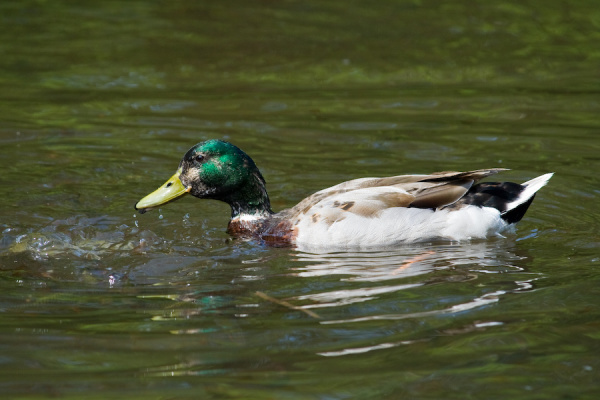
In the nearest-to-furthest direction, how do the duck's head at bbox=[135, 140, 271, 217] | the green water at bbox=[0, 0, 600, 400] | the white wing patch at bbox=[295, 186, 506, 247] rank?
the green water at bbox=[0, 0, 600, 400] → the white wing patch at bbox=[295, 186, 506, 247] → the duck's head at bbox=[135, 140, 271, 217]

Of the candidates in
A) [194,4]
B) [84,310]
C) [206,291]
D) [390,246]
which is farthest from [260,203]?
[194,4]

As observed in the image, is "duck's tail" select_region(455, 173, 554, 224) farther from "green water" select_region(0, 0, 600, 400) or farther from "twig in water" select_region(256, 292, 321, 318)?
"twig in water" select_region(256, 292, 321, 318)

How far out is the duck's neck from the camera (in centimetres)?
820

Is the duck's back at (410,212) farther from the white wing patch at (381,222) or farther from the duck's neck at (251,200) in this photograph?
the duck's neck at (251,200)

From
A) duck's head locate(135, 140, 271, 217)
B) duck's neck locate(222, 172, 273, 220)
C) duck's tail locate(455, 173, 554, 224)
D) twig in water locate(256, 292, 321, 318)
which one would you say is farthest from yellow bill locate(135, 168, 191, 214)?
duck's tail locate(455, 173, 554, 224)

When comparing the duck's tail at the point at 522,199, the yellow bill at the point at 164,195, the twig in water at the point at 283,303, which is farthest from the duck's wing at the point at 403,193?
the twig in water at the point at 283,303

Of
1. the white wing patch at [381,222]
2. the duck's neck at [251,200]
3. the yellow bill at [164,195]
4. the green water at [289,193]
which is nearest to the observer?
the green water at [289,193]

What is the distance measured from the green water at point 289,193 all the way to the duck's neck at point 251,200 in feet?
1.15

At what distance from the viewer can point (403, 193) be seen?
7473 mm

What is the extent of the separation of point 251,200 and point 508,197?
7.30 feet

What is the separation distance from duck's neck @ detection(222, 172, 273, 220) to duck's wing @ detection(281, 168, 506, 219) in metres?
0.68

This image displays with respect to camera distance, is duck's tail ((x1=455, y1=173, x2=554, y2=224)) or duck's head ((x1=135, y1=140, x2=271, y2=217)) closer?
duck's tail ((x1=455, y1=173, x2=554, y2=224))

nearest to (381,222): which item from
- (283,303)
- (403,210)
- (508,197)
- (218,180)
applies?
(403,210)

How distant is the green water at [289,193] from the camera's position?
16.5 feet
